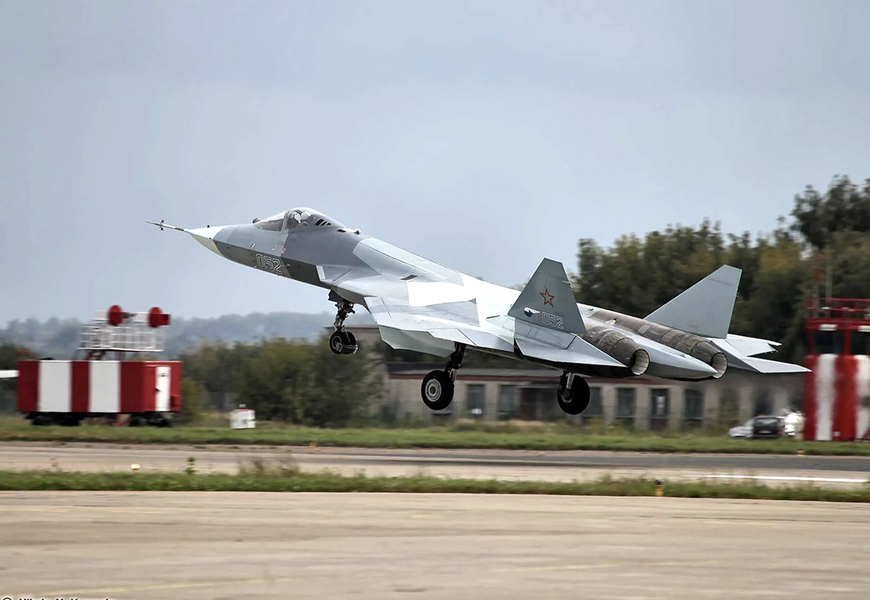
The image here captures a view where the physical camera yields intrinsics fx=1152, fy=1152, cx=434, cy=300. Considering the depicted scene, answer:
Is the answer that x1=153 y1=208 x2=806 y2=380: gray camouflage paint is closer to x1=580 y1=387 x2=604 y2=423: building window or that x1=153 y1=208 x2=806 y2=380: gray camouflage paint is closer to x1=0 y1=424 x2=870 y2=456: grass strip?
x1=0 y1=424 x2=870 y2=456: grass strip

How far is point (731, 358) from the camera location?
2738cm

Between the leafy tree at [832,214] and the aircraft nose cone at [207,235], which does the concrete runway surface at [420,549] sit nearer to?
the aircraft nose cone at [207,235]

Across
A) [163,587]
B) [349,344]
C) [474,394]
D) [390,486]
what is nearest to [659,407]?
[474,394]

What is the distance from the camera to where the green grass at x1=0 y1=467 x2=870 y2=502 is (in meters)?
20.3

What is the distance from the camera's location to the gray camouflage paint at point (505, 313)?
26.4 meters

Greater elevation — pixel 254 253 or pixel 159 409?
pixel 254 253

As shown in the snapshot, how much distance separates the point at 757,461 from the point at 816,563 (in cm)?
1898

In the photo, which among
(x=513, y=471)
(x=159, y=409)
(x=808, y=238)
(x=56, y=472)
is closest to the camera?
(x=56, y=472)

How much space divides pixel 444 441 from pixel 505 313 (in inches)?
371

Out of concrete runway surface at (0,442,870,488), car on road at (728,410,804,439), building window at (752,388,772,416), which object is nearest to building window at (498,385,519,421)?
car on road at (728,410,804,439)

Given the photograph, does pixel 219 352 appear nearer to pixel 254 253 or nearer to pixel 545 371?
pixel 545 371

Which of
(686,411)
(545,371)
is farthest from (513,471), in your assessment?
(545,371)

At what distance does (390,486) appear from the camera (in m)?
20.7

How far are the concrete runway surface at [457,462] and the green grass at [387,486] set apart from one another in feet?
6.98
